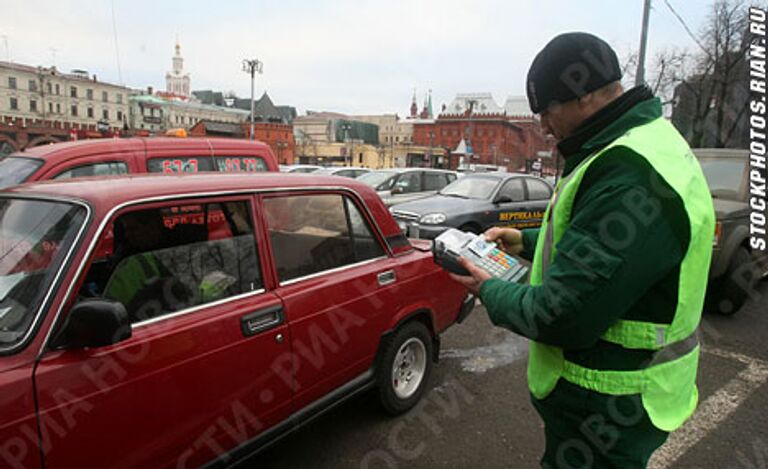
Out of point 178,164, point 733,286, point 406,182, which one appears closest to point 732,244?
point 733,286

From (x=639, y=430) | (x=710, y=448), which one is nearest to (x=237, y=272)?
(x=639, y=430)

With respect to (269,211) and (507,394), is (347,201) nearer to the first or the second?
(269,211)

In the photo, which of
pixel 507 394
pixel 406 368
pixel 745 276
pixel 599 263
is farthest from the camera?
pixel 745 276

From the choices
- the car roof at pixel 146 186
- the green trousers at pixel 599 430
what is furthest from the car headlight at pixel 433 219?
the green trousers at pixel 599 430

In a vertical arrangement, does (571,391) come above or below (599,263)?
below

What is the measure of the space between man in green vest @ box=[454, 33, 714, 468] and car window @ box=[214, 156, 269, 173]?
4.68m

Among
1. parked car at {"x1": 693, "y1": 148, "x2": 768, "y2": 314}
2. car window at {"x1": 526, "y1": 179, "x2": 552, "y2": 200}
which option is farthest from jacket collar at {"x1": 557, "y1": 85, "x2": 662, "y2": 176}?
car window at {"x1": 526, "y1": 179, "x2": 552, "y2": 200}

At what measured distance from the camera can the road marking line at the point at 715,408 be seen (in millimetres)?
3014

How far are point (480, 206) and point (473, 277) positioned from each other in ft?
23.6

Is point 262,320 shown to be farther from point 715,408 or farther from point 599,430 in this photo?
point 715,408

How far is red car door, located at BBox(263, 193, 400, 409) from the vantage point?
2484 millimetres

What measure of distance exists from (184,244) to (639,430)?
2058 mm

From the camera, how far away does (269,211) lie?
2.49 m

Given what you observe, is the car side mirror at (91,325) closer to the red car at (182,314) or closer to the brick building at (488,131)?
the red car at (182,314)
